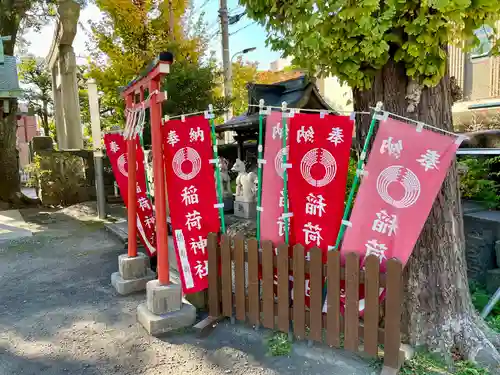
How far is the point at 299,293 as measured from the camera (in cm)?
370

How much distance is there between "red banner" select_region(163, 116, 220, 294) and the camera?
4.32 m

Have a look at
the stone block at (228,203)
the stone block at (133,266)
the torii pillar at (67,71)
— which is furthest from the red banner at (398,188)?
the torii pillar at (67,71)

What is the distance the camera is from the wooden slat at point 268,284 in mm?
3852

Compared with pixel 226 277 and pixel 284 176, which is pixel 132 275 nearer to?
pixel 226 277

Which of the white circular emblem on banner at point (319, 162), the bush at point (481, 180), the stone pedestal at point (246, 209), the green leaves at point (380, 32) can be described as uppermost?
the green leaves at point (380, 32)

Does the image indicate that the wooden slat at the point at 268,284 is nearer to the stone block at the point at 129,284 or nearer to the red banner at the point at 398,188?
the red banner at the point at 398,188

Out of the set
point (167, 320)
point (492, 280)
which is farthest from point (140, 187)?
point (492, 280)

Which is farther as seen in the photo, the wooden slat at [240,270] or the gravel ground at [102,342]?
the wooden slat at [240,270]

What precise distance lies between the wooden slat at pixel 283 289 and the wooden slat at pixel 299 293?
0.26 feet

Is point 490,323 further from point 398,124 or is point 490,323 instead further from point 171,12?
point 171,12

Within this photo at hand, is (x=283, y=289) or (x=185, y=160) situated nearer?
(x=283, y=289)

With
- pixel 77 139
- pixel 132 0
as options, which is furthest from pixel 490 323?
pixel 132 0

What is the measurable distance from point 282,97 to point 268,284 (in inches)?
224

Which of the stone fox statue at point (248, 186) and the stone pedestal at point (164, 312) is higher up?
the stone fox statue at point (248, 186)
